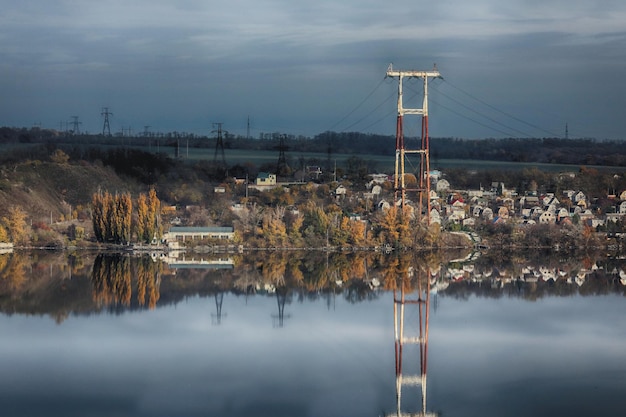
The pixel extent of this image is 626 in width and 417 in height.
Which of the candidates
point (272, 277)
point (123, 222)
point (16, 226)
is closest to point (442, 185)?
point (123, 222)

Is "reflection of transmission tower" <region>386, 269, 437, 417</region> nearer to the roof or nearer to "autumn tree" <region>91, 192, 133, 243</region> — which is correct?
the roof

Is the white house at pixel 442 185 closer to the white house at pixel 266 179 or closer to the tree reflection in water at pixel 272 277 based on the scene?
the white house at pixel 266 179

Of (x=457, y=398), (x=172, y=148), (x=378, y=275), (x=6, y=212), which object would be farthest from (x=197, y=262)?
(x=172, y=148)

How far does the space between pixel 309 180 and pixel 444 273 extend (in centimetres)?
797

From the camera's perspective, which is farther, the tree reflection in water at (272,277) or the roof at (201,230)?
the roof at (201,230)

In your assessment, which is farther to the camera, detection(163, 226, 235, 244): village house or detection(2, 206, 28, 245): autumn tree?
detection(163, 226, 235, 244): village house

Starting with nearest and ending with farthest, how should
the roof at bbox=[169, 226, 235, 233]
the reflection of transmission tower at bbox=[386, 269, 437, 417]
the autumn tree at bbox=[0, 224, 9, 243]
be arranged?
the reflection of transmission tower at bbox=[386, 269, 437, 417] < the autumn tree at bbox=[0, 224, 9, 243] < the roof at bbox=[169, 226, 235, 233]

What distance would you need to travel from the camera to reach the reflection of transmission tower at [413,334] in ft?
26.0

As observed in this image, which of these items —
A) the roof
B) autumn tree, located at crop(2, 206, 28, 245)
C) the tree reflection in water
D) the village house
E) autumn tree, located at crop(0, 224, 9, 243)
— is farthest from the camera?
the roof

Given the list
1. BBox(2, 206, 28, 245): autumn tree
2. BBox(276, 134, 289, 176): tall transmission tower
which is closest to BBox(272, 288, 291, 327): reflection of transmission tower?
BBox(2, 206, 28, 245): autumn tree

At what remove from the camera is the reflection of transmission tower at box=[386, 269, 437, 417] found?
26.0 ft

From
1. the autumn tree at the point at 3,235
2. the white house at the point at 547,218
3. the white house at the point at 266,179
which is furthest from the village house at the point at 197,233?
the white house at the point at 547,218

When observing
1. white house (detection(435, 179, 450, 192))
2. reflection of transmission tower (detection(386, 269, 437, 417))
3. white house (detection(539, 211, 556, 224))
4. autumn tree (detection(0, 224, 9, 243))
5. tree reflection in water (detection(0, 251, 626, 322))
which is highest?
white house (detection(435, 179, 450, 192))

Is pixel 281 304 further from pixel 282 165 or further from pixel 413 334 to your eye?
pixel 282 165
